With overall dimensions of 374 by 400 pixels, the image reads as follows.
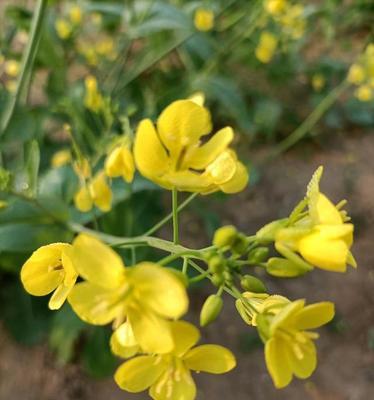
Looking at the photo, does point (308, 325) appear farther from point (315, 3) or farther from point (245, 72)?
point (315, 3)

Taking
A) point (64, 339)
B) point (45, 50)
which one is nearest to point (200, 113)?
point (64, 339)

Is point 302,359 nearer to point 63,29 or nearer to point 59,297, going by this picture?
point 59,297

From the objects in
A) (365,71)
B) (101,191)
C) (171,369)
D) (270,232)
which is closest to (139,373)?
(171,369)

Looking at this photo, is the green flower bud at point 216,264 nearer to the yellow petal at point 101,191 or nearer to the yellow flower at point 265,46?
the yellow petal at point 101,191

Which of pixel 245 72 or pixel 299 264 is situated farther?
pixel 245 72

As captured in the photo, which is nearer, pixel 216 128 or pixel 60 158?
pixel 60 158

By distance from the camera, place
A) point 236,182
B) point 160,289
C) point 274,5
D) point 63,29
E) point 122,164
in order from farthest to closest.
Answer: point 63,29 < point 274,5 < point 122,164 < point 236,182 < point 160,289

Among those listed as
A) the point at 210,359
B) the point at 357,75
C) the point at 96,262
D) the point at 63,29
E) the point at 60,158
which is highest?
the point at 96,262

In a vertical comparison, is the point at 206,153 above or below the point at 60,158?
above
